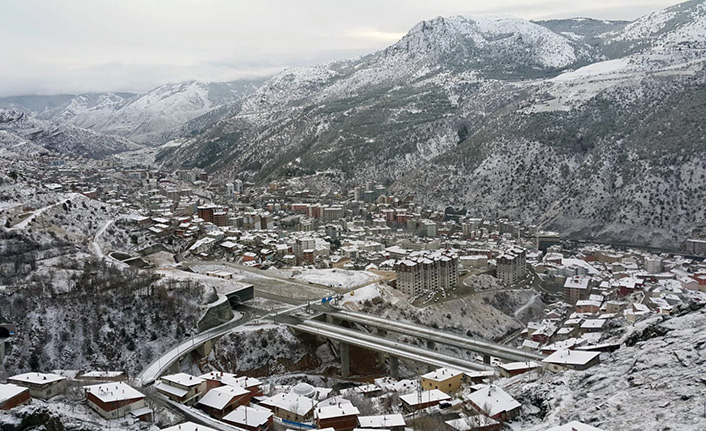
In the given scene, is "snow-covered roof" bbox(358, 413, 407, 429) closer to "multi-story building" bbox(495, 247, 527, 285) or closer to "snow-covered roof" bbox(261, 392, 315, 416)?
"snow-covered roof" bbox(261, 392, 315, 416)

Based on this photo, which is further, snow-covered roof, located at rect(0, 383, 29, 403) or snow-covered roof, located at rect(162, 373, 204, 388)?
snow-covered roof, located at rect(162, 373, 204, 388)

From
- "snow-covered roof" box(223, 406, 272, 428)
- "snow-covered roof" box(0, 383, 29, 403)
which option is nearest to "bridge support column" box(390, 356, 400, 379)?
"snow-covered roof" box(223, 406, 272, 428)

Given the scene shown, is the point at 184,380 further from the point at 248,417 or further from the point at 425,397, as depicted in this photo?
the point at 425,397

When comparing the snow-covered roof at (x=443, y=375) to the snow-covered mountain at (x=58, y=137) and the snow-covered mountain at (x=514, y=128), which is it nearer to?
the snow-covered mountain at (x=514, y=128)

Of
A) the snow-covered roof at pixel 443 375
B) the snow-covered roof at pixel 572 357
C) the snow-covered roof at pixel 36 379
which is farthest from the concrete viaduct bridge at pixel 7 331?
the snow-covered roof at pixel 572 357

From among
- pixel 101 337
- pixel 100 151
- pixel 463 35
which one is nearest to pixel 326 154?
pixel 463 35

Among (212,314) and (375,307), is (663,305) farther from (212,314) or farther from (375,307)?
(212,314)
